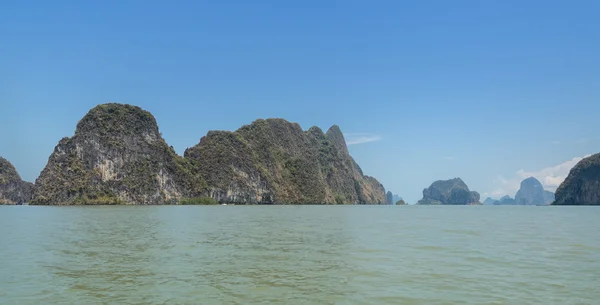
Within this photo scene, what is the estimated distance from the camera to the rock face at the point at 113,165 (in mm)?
134125

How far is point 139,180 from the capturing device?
149750mm

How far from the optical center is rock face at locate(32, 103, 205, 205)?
5281 inches

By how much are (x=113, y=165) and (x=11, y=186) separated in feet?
192

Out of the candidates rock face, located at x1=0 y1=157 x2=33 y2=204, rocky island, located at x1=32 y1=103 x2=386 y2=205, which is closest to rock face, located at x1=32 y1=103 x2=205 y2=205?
rocky island, located at x1=32 y1=103 x2=386 y2=205

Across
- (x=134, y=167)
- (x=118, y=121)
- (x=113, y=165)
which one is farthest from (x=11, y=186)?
(x=118, y=121)

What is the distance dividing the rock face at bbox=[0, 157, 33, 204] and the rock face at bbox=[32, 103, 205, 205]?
144 ft

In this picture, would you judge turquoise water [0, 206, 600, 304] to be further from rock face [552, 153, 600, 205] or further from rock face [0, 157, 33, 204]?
rock face [552, 153, 600, 205]

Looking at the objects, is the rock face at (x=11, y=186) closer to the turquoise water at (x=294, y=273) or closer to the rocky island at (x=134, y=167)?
the rocky island at (x=134, y=167)

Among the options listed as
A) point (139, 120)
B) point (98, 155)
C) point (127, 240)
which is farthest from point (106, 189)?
point (127, 240)

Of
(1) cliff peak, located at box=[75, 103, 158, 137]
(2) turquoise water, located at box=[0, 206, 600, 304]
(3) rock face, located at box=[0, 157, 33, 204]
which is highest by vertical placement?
(1) cliff peak, located at box=[75, 103, 158, 137]

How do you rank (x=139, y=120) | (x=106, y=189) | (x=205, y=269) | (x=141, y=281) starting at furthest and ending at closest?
(x=139, y=120) → (x=106, y=189) → (x=205, y=269) → (x=141, y=281)

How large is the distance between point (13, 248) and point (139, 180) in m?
135

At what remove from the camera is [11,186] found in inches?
6816

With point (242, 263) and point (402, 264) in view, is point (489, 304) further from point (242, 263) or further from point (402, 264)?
point (242, 263)
